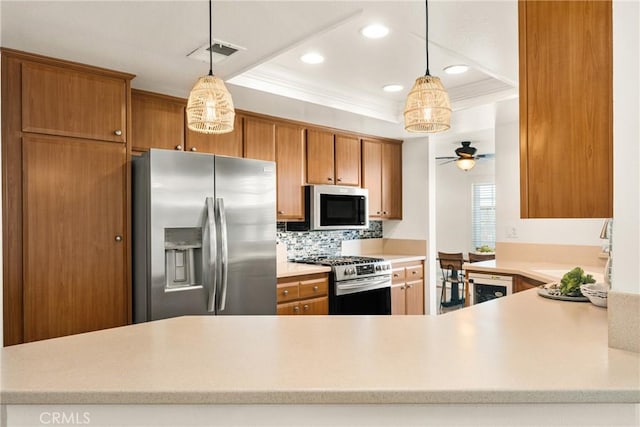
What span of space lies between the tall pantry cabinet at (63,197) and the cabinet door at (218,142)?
61 cm

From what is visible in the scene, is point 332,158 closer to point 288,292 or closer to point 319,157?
point 319,157

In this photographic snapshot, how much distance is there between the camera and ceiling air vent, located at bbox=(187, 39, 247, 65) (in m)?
2.39

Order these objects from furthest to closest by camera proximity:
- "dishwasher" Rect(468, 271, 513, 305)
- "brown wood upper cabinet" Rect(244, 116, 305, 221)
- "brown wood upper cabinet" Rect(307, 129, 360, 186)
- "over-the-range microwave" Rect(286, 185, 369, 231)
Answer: "brown wood upper cabinet" Rect(307, 129, 360, 186) → "over-the-range microwave" Rect(286, 185, 369, 231) → "brown wood upper cabinet" Rect(244, 116, 305, 221) → "dishwasher" Rect(468, 271, 513, 305)

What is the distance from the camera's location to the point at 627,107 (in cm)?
118

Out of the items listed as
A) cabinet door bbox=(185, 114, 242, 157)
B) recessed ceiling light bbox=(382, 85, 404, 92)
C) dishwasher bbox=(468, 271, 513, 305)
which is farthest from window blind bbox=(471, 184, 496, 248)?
cabinet door bbox=(185, 114, 242, 157)

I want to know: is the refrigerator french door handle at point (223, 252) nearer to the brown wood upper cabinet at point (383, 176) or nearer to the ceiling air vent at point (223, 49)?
the ceiling air vent at point (223, 49)

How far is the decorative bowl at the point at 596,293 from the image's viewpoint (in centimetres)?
182

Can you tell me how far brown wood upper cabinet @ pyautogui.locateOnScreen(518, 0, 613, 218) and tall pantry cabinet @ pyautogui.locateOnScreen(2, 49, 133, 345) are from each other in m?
2.29

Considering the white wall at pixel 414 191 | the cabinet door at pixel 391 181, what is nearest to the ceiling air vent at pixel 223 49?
the cabinet door at pixel 391 181

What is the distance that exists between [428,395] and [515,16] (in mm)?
1837

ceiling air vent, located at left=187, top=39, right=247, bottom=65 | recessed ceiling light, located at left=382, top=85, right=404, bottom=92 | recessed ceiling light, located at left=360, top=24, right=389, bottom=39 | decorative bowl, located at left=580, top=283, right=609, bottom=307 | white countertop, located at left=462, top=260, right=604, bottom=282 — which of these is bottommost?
white countertop, located at left=462, top=260, right=604, bottom=282

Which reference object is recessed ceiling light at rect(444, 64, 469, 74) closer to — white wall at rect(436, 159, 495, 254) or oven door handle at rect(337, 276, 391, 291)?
oven door handle at rect(337, 276, 391, 291)

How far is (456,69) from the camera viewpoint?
318 centimetres

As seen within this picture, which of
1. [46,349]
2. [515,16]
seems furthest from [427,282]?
[46,349]
